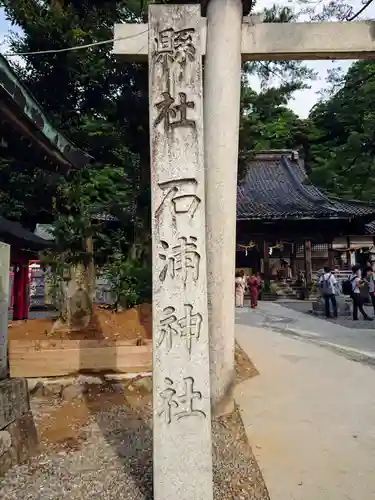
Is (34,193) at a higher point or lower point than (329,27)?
lower

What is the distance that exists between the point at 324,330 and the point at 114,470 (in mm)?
7237

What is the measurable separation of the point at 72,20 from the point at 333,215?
12.7m

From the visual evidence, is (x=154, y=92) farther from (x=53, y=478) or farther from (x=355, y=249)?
(x=355, y=249)

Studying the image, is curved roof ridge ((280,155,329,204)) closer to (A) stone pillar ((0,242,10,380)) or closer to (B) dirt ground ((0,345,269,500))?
(B) dirt ground ((0,345,269,500))

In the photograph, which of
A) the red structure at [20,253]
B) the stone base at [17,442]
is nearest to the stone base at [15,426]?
the stone base at [17,442]

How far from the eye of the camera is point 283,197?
2020 centimetres

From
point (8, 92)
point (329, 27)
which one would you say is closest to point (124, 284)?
point (8, 92)

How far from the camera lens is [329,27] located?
15.1 ft

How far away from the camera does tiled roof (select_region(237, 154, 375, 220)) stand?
58.1ft

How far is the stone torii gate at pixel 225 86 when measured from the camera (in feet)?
14.5

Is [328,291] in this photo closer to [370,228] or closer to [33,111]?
[370,228]

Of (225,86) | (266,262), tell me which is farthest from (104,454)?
(266,262)

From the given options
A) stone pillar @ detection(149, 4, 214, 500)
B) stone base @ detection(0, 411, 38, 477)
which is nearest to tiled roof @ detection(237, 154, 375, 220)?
stone pillar @ detection(149, 4, 214, 500)

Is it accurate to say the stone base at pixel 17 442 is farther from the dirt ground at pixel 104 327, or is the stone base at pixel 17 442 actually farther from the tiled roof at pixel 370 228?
the tiled roof at pixel 370 228
